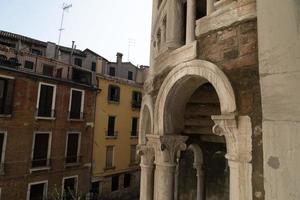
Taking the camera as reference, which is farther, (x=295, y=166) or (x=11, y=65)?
(x=11, y=65)

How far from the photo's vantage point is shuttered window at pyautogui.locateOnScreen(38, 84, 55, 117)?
59.6ft

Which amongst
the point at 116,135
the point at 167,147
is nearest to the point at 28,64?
the point at 116,135

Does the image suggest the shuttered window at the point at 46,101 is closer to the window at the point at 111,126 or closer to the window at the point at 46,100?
the window at the point at 46,100

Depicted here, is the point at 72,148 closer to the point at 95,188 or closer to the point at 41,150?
the point at 41,150

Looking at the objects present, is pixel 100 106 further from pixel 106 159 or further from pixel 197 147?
pixel 197 147

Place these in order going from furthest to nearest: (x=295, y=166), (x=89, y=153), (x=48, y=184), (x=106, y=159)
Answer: (x=106, y=159), (x=89, y=153), (x=48, y=184), (x=295, y=166)

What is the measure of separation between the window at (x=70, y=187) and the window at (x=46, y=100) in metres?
4.78

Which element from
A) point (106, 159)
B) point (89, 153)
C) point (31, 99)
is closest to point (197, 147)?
point (31, 99)

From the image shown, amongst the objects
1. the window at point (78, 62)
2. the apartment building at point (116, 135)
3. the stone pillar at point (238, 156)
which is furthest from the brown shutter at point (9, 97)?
the stone pillar at point (238, 156)

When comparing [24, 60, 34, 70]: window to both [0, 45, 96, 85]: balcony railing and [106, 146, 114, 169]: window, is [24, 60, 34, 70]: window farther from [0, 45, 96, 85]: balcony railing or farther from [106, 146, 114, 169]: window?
[106, 146, 114, 169]: window

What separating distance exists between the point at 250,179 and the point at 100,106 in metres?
20.0

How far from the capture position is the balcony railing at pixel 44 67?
17.2 m

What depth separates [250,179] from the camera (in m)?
3.39

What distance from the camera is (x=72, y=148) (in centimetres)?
2006
